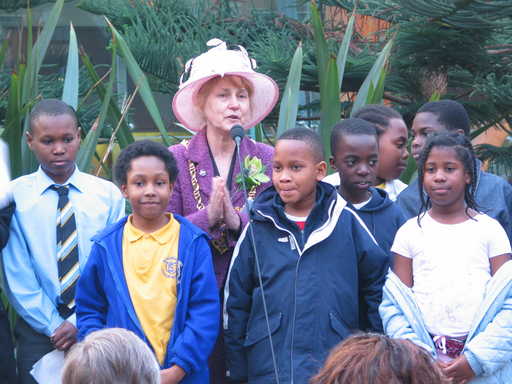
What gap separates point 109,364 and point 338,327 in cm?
142

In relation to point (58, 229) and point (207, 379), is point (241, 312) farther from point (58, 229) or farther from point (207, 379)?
point (58, 229)

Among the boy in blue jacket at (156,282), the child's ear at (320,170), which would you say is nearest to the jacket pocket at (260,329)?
the boy in blue jacket at (156,282)

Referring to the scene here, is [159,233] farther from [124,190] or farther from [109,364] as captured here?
[109,364]

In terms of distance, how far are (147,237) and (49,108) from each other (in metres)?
0.87

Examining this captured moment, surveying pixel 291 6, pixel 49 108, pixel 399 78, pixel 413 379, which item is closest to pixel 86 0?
pixel 291 6

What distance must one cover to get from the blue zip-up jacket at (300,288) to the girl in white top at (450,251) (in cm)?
20

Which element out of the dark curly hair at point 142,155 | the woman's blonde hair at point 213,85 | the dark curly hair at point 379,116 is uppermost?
the woman's blonde hair at point 213,85

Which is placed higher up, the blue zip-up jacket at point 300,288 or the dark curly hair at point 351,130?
the dark curly hair at point 351,130

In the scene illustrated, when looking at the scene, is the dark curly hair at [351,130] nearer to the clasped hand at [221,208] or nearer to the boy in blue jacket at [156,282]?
the clasped hand at [221,208]

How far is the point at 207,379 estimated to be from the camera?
3.61 m

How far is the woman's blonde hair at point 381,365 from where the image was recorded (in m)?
1.95

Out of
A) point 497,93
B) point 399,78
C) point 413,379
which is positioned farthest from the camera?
point 399,78

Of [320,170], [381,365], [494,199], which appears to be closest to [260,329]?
[320,170]

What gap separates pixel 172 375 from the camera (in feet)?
11.2
